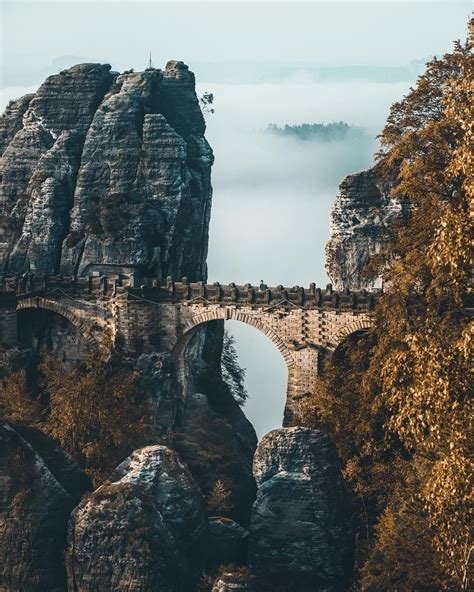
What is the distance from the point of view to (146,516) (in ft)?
130

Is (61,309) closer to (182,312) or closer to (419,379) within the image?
(182,312)

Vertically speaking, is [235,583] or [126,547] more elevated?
[126,547]

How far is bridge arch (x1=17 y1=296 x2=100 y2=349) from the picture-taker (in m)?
69.2

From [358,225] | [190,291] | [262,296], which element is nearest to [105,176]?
[190,291]

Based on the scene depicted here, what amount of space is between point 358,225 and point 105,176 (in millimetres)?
20679

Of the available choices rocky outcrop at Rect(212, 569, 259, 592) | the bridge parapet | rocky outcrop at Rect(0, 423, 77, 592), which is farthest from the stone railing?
rocky outcrop at Rect(0, 423, 77, 592)

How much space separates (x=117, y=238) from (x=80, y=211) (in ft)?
13.9

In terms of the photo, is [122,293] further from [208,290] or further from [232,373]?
[232,373]

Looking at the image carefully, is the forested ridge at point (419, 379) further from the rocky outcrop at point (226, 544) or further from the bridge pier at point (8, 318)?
the bridge pier at point (8, 318)

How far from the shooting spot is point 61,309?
6975cm

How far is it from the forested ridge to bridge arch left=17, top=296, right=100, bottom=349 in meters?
17.8

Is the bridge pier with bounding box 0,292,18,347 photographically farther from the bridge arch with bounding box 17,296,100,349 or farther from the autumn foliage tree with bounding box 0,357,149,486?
the autumn foliage tree with bounding box 0,357,149,486

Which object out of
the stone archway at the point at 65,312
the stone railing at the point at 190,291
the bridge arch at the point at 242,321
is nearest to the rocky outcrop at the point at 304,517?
the stone railing at the point at 190,291

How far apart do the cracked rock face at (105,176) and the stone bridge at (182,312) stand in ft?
16.2
